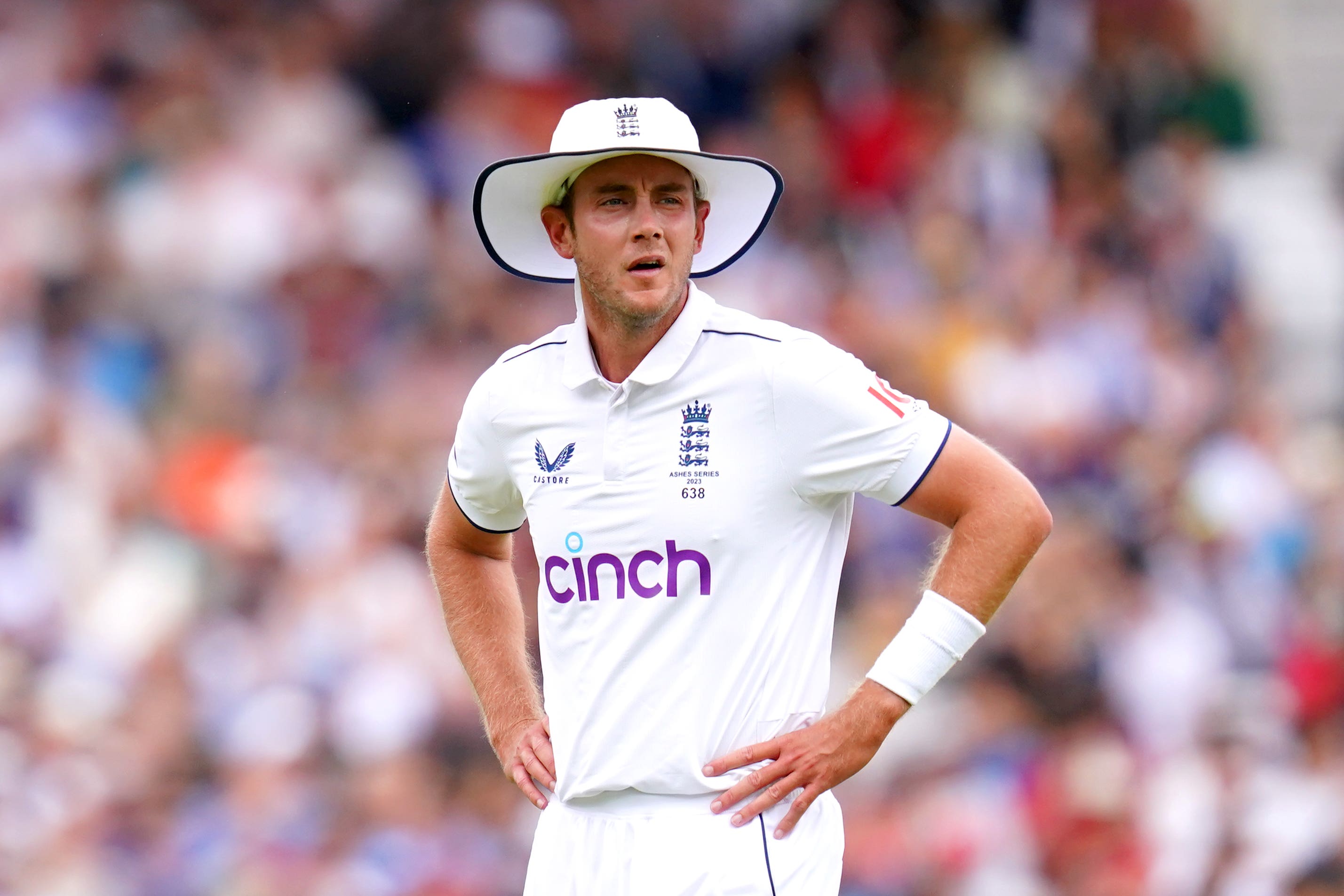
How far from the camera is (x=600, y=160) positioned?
4.71 m

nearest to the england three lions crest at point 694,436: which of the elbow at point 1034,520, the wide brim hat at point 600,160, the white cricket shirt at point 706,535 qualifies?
the white cricket shirt at point 706,535

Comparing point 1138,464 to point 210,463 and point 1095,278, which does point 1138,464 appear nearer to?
point 1095,278

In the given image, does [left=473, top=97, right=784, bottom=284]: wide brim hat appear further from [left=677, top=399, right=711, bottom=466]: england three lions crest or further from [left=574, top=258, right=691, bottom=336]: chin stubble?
[left=677, top=399, right=711, bottom=466]: england three lions crest

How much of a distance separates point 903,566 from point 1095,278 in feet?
9.04

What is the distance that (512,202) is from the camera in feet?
16.1

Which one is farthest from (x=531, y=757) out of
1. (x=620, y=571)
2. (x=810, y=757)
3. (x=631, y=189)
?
(x=631, y=189)

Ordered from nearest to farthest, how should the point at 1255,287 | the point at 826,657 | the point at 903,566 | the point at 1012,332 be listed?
the point at 826,657, the point at 903,566, the point at 1012,332, the point at 1255,287

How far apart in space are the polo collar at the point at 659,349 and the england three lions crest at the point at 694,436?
0.10m

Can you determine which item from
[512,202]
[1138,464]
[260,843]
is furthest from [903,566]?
[512,202]

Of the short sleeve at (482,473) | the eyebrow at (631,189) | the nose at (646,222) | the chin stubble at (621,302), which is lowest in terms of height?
the short sleeve at (482,473)

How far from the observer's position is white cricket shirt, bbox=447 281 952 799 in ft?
14.7

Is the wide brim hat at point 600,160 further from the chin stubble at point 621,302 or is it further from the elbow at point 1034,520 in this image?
the elbow at point 1034,520

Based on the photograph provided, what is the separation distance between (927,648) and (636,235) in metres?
1.12

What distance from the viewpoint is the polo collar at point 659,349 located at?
4.61 m
